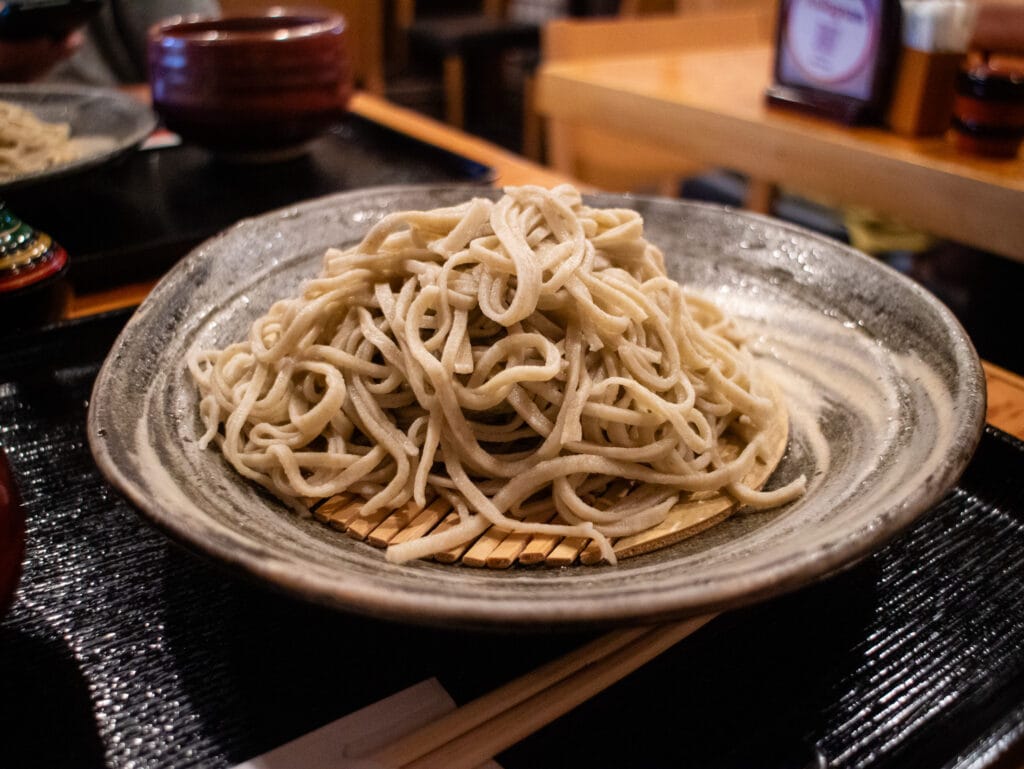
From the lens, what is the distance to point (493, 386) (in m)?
1.08

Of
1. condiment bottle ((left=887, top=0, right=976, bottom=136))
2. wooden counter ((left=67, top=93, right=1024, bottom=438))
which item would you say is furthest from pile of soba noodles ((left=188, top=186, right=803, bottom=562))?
condiment bottle ((left=887, top=0, right=976, bottom=136))

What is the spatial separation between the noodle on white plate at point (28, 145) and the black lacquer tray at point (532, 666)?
1.04m

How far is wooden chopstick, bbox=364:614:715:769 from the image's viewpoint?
2.60ft

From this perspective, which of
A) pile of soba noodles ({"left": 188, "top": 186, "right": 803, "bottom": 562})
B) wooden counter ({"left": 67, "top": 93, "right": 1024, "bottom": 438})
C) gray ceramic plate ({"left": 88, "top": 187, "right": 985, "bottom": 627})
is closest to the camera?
gray ceramic plate ({"left": 88, "top": 187, "right": 985, "bottom": 627})

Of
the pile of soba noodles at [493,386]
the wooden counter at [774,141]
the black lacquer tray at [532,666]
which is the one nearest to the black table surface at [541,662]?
the black lacquer tray at [532,666]

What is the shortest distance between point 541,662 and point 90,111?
2.01 meters

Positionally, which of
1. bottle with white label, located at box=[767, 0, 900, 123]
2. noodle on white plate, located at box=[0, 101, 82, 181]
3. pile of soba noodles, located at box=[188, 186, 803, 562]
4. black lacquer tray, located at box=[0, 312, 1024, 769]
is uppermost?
bottle with white label, located at box=[767, 0, 900, 123]

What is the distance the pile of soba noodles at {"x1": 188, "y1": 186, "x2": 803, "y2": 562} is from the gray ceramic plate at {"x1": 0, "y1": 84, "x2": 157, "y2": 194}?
3.47ft


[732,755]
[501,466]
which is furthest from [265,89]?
[732,755]

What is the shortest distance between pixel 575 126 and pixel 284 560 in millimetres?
3262

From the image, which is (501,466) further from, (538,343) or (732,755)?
(732,755)

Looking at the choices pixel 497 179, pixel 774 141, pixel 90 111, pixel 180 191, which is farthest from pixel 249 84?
pixel 774 141

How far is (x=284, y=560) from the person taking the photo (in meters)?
0.78

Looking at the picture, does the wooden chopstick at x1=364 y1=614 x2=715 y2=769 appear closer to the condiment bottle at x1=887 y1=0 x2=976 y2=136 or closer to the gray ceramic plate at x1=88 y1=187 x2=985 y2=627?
the gray ceramic plate at x1=88 y1=187 x2=985 y2=627
